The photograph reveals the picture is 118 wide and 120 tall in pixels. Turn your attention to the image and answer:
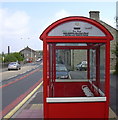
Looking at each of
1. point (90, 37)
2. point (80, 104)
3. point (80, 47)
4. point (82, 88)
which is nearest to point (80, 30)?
point (90, 37)

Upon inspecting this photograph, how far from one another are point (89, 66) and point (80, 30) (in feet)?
11.6

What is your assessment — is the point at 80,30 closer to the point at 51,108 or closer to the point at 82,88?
the point at 51,108

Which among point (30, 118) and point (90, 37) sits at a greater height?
point (90, 37)

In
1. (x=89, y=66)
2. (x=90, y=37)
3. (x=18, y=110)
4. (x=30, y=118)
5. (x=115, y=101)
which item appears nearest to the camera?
(x=90, y=37)

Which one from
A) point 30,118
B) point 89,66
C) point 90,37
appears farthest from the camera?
point 89,66

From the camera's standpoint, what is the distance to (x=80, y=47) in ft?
23.2

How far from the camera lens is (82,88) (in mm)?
7266

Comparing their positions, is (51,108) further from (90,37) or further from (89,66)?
(89,66)

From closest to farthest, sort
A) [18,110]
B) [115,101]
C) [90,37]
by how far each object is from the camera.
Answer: [90,37], [18,110], [115,101]

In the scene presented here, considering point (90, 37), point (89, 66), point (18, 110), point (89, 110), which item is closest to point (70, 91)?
point (89, 66)

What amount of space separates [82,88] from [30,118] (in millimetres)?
2319

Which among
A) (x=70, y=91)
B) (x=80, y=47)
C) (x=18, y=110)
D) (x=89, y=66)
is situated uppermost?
(x=80, y=47)

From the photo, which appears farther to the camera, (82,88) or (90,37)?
(82,88)

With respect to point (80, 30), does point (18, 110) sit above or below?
below
